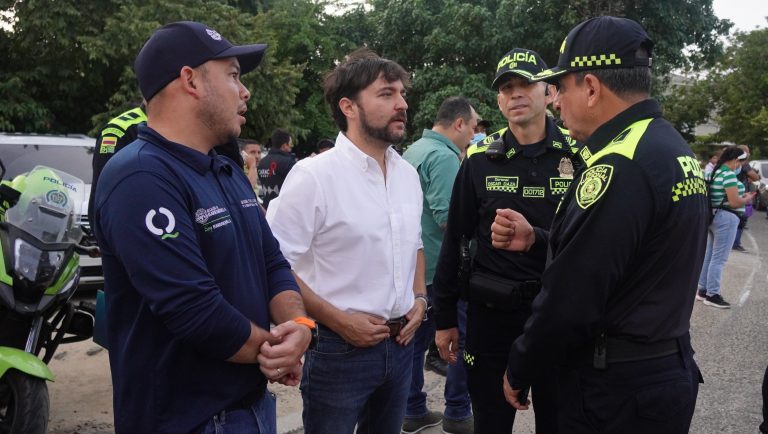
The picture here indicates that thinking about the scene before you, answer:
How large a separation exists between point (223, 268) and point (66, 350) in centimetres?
421

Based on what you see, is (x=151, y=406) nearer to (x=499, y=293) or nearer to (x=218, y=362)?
(x=218, y=362)

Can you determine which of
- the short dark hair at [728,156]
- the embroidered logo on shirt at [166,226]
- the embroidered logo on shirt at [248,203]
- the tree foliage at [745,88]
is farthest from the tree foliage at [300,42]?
the tree foliage at [745,88]

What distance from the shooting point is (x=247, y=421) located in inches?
72.8

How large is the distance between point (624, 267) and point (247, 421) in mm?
1244

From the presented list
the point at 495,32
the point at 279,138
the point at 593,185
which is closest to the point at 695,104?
the point at 495,32

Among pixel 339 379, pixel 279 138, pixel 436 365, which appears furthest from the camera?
pixel 279 138

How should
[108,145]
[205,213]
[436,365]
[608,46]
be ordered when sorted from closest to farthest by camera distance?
[205,213] → [608,46] → [108,145] → [436,365]

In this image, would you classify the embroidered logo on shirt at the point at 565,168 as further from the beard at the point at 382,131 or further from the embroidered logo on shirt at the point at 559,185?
the beard at the point at 382,131

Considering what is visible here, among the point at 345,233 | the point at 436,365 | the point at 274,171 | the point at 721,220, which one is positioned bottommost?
the point at 436,365

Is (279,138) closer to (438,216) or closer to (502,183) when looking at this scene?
(438,216)

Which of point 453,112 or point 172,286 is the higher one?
point 453,112

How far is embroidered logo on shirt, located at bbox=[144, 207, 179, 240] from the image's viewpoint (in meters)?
1.59

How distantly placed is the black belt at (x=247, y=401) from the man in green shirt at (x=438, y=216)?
2134 mm

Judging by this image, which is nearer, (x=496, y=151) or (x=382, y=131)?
(x=382, y=131)
